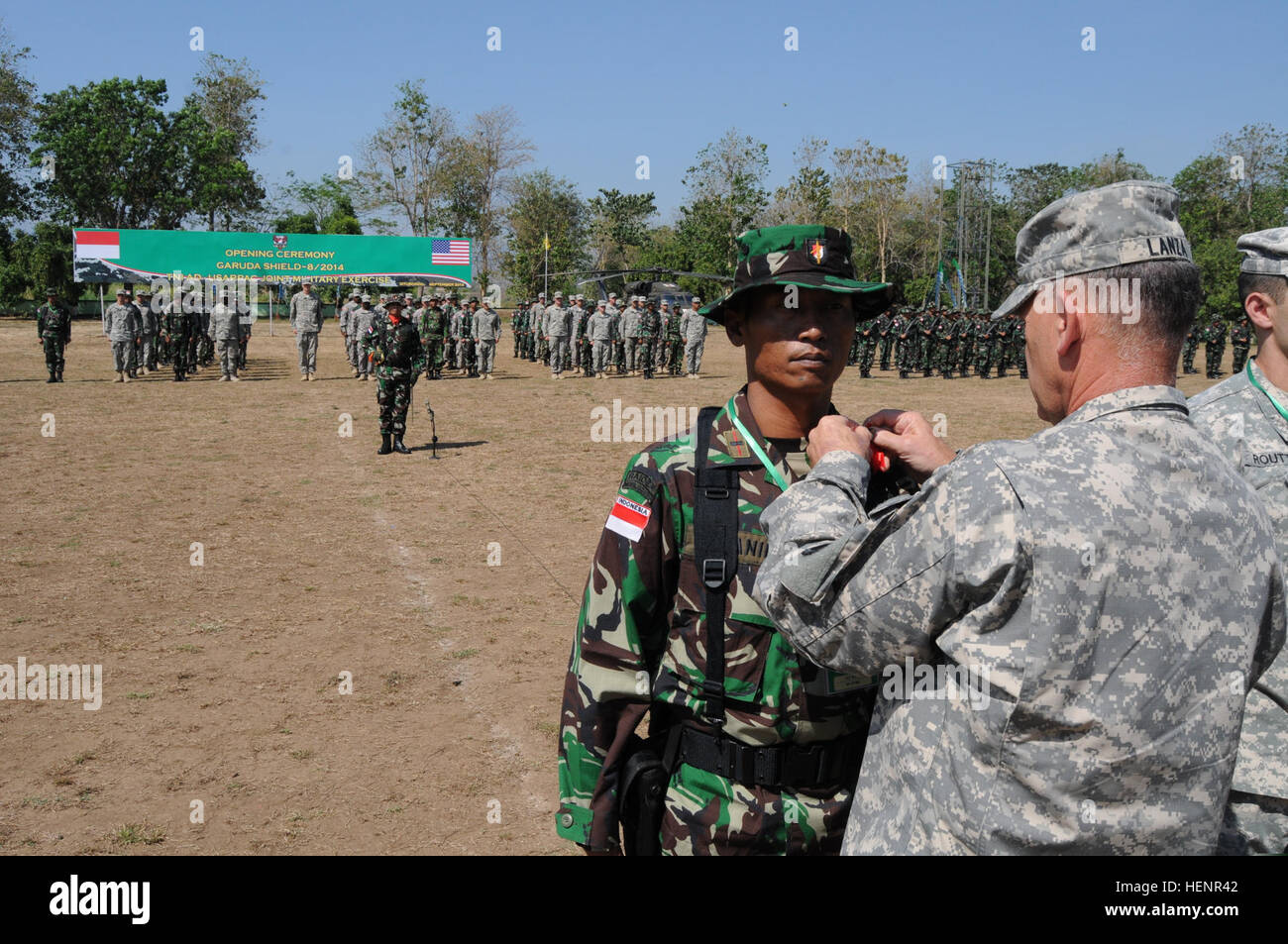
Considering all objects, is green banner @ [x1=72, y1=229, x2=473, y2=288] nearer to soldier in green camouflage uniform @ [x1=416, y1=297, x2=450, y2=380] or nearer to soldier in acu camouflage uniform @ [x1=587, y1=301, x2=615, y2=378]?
soldier in acu camouflage uniform @ [x1=587, y1=301, x2=615, y2=378]

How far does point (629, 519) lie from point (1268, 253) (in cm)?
180

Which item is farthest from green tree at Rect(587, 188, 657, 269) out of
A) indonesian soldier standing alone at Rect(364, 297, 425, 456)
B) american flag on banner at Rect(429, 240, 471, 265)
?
indonesian soldier standing alone at Rect(364, 297, 425, 456)

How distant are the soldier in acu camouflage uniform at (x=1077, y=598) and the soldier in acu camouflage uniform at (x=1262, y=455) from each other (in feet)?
2.04

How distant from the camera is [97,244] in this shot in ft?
113

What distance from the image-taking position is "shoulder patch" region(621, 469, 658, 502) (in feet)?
7.32

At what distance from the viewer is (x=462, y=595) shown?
733 cm

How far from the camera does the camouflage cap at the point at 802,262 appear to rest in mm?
2248

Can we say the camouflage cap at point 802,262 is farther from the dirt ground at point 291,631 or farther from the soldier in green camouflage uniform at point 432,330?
the soldier in green camouflage uniform at point 432,330

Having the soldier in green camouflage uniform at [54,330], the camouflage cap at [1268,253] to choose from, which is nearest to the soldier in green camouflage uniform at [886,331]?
the soldier in green camouflage uniform at [54,330]

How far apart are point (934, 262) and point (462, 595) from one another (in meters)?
51.8

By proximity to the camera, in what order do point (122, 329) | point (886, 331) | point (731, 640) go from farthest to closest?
point (886, 331)
point (122, 329)
point (731, 640)

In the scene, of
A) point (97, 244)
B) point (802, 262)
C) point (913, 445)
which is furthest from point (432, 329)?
point (913, 445)

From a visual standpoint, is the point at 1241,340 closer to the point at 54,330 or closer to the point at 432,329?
the point at 432,329
